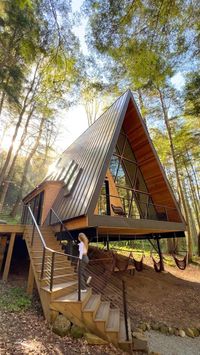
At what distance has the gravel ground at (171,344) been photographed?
4.11 meters

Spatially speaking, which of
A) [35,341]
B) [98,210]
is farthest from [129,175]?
[35,341]

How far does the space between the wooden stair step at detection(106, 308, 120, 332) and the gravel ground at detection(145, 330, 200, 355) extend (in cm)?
82

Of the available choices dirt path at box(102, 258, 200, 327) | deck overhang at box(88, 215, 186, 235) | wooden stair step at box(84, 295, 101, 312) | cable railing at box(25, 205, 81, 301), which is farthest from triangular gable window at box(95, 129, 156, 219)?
wooden stair step at box(84, 295, 101, 312)

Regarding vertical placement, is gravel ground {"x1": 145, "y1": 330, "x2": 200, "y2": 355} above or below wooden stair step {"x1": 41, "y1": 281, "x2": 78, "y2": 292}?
below

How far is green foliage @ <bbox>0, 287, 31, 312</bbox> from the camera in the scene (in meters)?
4.54

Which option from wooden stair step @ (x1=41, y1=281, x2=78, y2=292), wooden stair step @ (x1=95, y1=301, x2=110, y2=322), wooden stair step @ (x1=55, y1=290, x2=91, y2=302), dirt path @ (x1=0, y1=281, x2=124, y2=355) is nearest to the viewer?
dirt path @ (x1=0, y1=281, x2=124, y2=355)

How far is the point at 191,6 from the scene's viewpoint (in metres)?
5.41

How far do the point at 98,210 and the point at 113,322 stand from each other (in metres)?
4.13

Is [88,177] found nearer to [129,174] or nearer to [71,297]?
[71,297]

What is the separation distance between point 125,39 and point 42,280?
6.79m

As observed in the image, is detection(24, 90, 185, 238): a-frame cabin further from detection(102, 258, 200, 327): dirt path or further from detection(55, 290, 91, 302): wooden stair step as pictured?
detection(102, 258, 200, 327): dirt path

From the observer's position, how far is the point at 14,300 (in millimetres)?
4938

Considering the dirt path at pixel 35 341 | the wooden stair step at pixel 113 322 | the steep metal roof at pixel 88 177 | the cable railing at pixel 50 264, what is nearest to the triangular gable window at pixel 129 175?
the steep metal roof at pixel 88 177

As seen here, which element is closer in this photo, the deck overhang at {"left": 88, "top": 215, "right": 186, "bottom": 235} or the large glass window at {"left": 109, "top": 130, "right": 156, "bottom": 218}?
the deck overhang at {"left": 88, "top": 215, "right": 186, "bottom": 235}
